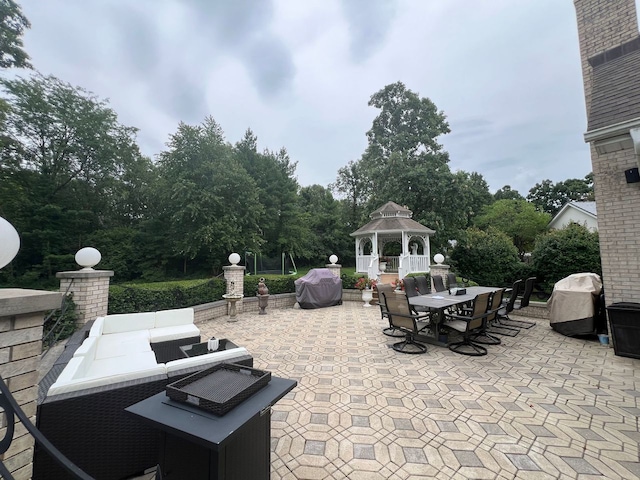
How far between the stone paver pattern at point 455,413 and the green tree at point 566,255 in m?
4.79

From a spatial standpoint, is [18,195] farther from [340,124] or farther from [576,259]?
[576,259]

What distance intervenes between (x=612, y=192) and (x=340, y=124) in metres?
12.0

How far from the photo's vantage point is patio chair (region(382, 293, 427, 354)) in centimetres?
491

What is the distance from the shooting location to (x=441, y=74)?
10.3 m

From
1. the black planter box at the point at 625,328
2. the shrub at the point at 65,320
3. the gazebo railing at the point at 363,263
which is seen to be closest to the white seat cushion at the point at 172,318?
the shrub at the point at 65,320

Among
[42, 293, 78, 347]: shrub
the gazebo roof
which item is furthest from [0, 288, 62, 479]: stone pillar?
the gazebo roof

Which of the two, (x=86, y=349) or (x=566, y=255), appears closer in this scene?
(x=86, y=349)

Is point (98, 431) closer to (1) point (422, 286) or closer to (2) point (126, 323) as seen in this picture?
(2) point (126, 323)

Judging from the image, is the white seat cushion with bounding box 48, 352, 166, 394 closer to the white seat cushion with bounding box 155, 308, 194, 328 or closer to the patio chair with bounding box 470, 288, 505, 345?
the white seat cushion with bounding box 155, 308, 194, 328

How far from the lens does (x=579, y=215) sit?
20469 millimetres

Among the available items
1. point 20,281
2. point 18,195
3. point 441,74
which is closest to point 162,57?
point 441,74

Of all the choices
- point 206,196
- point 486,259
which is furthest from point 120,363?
point 486,259

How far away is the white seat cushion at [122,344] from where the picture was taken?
3.37m

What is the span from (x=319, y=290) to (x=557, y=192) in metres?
46.2
